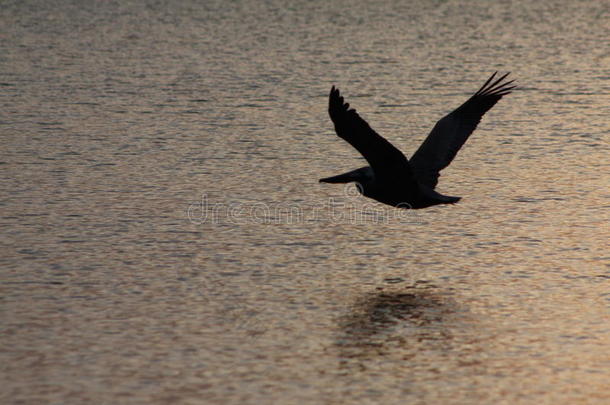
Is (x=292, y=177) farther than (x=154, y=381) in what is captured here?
Yes

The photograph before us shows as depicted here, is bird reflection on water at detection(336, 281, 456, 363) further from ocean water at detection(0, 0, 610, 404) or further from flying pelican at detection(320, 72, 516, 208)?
flying pelican at detection(320, 72, 516, 208)

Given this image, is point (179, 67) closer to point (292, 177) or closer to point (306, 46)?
point (306, 46)

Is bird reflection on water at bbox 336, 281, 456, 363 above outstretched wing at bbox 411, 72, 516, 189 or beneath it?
beneath

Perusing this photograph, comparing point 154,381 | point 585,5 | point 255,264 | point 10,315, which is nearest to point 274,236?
point 255,264

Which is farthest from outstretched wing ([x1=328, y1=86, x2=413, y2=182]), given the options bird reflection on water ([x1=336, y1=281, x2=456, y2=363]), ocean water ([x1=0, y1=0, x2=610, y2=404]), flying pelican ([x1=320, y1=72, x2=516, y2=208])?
bird reflection on water ([x1=336, y1=281, x2=456, y2=363])

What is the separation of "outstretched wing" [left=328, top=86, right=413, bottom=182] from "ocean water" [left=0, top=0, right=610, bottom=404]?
0.85m

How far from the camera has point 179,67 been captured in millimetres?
24062

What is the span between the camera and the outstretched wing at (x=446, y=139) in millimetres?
12406

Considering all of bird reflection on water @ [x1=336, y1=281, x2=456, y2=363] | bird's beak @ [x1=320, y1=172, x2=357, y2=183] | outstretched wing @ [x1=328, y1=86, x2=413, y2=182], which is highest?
outstretched wing @ [x1=328, y1=86, x2=413, y2=182]

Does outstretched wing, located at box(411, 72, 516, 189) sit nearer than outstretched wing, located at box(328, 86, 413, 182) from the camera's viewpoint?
No

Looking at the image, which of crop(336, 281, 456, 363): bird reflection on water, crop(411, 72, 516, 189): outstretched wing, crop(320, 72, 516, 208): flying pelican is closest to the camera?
crop(336, 281, 456, 363): bird reflection on water

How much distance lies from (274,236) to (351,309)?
8.00ft

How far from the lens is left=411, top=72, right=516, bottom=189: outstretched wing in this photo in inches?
488

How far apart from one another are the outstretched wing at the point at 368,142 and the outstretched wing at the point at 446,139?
0.92 meters
